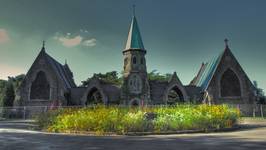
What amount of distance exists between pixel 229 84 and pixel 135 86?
14726 mm

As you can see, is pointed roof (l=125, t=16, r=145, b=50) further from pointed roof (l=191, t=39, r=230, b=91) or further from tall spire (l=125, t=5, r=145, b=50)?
pointed roof (l=191, t=39, r=230, b=91)

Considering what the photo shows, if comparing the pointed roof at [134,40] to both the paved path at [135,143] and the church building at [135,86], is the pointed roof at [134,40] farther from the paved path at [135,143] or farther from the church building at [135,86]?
the paved path at [135,143]

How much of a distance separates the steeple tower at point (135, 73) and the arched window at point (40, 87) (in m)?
12.6

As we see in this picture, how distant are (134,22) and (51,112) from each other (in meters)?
28.2

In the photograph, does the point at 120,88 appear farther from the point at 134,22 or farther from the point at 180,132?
the point at 180,132

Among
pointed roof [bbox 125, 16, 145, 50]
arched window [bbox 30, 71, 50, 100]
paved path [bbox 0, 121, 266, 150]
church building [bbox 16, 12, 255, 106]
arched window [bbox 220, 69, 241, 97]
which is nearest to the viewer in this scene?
paved path [bbox 0, 121, 266, 150]

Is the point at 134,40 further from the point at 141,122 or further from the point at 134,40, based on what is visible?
the point at 141,122

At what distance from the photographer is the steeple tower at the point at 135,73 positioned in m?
43.4

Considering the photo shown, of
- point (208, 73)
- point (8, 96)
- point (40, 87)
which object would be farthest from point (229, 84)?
point (8, 96)

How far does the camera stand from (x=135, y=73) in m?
44.1

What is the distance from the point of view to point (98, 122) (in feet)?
54.6

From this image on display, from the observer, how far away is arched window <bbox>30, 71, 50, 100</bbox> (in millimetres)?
46250

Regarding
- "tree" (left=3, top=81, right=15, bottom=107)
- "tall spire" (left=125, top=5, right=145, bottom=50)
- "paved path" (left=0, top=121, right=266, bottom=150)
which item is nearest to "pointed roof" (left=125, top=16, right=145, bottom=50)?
"tall spire" (left=125, top=5, right=145, bottom=50)

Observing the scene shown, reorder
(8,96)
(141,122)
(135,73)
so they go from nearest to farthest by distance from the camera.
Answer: (141,122), (135,73), (8,96)
